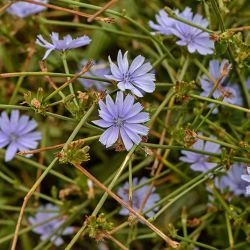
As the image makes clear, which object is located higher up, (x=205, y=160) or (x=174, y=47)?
(x=174, y=47)

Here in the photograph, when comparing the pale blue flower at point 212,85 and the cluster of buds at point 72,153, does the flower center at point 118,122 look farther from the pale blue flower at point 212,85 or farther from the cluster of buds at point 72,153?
the pale blue flower at point 212,85

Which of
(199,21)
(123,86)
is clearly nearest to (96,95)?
(123,86)

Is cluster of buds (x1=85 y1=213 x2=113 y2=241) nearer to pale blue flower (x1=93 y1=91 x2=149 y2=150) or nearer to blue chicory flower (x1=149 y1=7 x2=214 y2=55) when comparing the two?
pale blue flower (x1=93 y1=91 x2=149 y2=150)

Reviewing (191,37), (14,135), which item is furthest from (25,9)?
(191,37)

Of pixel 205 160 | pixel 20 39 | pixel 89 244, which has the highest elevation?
pixel 20 39

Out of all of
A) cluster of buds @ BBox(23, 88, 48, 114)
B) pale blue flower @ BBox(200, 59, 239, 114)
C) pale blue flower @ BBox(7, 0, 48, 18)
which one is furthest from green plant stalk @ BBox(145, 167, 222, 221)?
pale blue flower @ BBox(7, 0, 48, 18)

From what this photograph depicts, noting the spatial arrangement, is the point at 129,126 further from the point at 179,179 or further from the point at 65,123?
the point at 65,123
